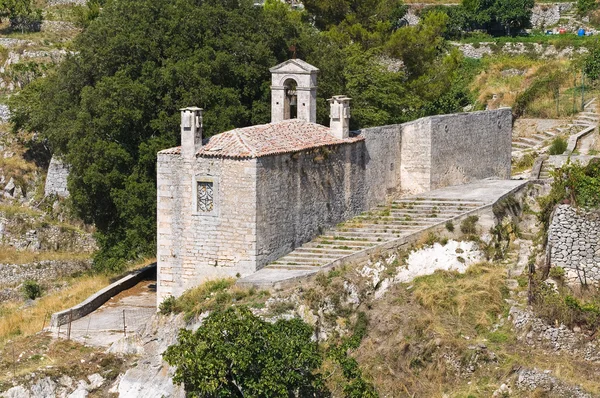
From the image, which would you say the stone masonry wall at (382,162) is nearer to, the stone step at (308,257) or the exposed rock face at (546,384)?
the stone step at (308,257)

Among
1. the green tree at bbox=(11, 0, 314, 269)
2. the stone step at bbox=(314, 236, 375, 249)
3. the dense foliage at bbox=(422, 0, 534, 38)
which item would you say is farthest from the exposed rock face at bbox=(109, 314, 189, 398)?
the dense foliage at bbox=(422, 0, 534, 38)

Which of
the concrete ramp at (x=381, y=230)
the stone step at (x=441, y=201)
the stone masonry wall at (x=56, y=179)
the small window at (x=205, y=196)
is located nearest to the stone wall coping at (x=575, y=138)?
the concrete ramp at (x=381, y=230)

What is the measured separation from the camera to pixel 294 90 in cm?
3625

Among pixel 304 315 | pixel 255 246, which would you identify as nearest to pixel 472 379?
pixel 304 315

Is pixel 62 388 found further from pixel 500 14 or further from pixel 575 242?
pixel 500 14

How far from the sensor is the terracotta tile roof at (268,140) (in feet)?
101

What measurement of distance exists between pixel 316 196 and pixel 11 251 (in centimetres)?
2049

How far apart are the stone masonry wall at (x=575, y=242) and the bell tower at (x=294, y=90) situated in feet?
27.2

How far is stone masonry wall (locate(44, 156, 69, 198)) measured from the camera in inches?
2057

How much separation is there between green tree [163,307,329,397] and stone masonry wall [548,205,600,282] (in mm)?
6084

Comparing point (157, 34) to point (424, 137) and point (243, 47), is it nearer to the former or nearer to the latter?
point (243, 47)

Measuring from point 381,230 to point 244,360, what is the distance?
783 cm

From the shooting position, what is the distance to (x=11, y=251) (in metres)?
50.1

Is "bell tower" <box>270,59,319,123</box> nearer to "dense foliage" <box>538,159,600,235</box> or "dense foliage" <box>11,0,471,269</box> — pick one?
"dense foliage" <box>11,0,471,269</box>
